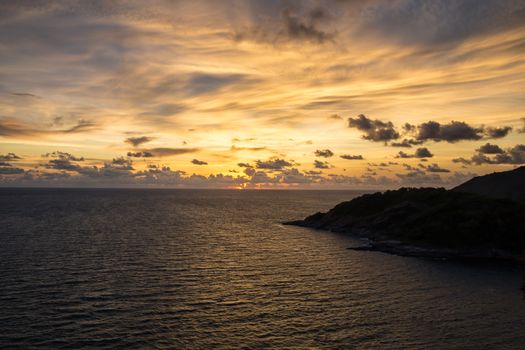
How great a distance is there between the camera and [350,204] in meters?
171

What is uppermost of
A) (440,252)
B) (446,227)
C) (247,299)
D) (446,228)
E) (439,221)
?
(439,221)

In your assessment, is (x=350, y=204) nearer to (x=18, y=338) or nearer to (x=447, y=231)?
(x=447, y=231)

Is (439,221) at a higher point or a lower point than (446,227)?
higher

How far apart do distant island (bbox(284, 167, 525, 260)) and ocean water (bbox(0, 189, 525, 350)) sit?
515 inches

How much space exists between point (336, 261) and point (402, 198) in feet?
277

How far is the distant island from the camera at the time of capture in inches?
4033

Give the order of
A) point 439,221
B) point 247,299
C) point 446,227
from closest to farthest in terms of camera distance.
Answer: point 247,299 < point 446,227 < point 439,221

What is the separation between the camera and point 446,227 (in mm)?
114312

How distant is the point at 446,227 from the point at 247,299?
7807cm

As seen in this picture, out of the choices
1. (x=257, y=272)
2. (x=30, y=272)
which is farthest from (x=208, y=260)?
(x=30, y=272)

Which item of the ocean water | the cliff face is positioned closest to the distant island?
the cliff face

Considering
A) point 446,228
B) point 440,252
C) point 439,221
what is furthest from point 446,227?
point 440,252

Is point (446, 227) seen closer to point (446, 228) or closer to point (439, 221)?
point (446, 228)

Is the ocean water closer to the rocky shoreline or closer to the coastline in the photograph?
the coastline
